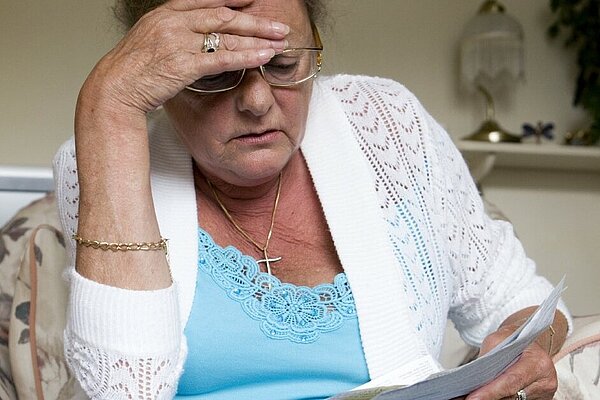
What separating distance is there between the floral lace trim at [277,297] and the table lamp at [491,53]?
1510 mm

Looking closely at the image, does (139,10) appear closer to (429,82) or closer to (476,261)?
(476,261)

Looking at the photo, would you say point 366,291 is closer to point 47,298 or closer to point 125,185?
point 125,185

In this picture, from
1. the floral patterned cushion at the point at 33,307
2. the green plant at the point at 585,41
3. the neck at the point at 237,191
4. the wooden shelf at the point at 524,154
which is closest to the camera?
the neck at the point at 237,191

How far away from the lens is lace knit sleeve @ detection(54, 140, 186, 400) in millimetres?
1118

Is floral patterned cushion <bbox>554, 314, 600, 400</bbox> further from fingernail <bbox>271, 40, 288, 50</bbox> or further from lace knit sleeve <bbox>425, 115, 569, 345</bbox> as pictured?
fingernail <bbox>271, 40, 288, 50</bbox>

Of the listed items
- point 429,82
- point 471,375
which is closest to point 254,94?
point 471,375

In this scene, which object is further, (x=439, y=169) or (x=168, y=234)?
(x=439, y=169)

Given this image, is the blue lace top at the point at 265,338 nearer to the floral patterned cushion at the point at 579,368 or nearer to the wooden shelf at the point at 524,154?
the floral patterned cushion at the point at 579,368

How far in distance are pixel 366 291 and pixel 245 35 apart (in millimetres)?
384

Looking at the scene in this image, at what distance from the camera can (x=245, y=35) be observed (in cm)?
113

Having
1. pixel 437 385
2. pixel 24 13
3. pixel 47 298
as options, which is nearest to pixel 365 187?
pixel 437 385

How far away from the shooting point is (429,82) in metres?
2.86

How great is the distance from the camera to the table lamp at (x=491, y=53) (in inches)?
106

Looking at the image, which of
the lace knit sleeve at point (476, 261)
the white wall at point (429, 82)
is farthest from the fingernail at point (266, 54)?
the white wall at point (429, 82)
